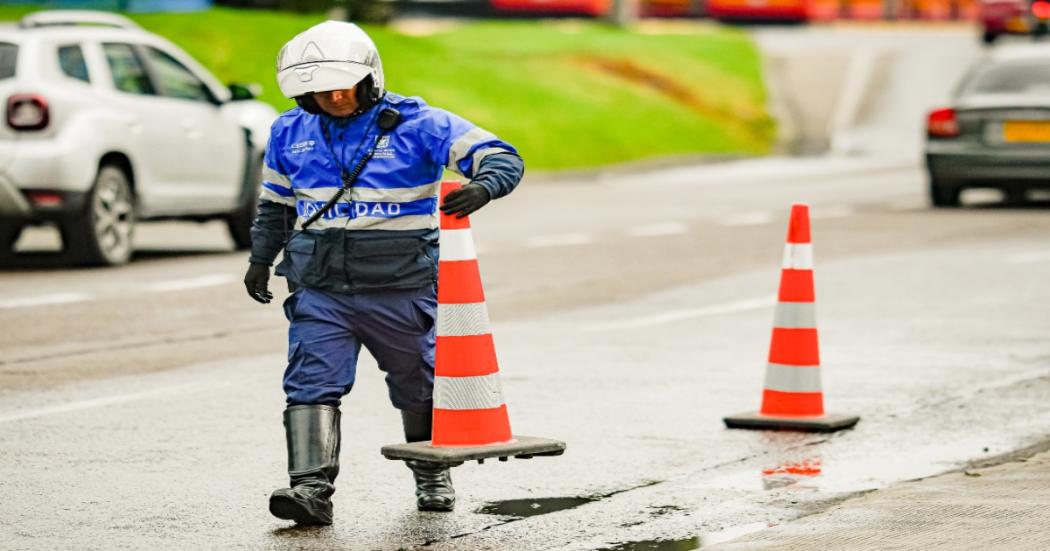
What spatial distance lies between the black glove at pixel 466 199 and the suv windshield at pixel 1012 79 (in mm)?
15027

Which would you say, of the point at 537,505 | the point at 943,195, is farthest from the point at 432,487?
the point at 943,195

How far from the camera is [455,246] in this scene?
6859 mm

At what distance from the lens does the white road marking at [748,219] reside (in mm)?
19875

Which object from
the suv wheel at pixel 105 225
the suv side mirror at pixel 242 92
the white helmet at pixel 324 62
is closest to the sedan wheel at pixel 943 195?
the suv side mirror at pixel 242 92

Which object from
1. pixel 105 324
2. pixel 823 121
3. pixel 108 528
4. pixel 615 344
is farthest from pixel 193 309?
pixel 823 121

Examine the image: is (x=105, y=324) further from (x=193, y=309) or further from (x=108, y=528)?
(x=108, y=528)

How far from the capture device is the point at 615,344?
11.5 metres

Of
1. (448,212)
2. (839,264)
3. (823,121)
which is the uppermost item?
(448,212)

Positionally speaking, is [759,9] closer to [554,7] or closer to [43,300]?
[554,7]

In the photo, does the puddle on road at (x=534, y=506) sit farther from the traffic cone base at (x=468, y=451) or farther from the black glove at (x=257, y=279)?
the black glove at (x=257, y=279)

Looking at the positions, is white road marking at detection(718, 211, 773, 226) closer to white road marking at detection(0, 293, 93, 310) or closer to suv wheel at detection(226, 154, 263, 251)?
suv wheel at detection(226, 154, 263, 251)

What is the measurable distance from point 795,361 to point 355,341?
99.1 inches

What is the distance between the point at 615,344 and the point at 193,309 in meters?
2.94

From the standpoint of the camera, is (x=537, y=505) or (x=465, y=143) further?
(x=537, y=505)
